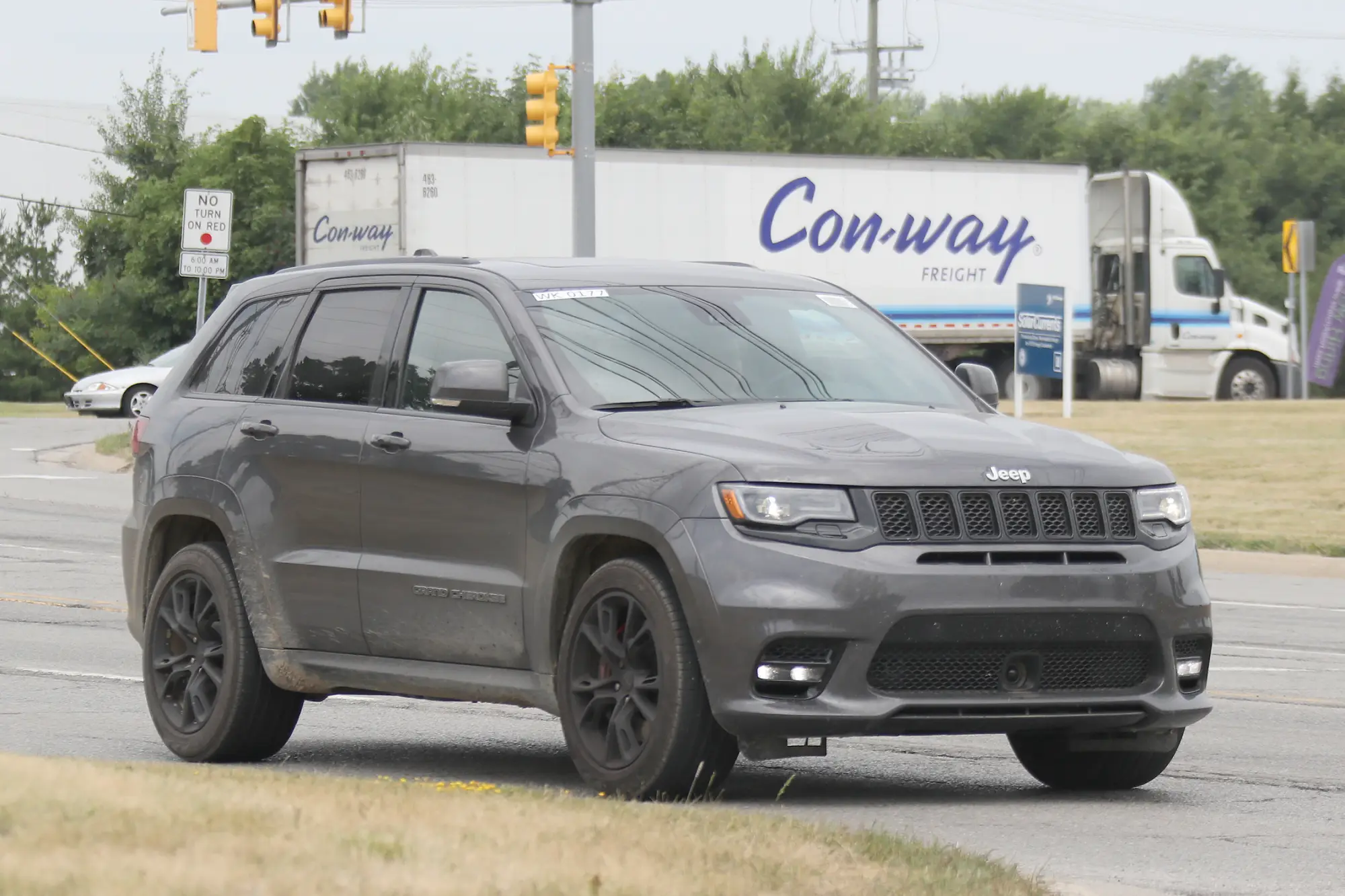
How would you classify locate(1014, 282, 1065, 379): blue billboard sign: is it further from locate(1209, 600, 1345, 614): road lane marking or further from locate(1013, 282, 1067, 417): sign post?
locate(1209, 600, 1345, 614): road lane marking

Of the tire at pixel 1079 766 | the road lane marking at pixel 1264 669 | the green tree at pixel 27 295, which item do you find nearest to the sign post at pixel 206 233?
the road lane marking at pixel 1264 669

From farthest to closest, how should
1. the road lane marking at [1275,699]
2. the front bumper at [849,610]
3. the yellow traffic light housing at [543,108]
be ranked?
1. the yellow traffic light housing at [543,108]
2. the road lane marking at [1275,699]
3. the front bumper at [849,610]

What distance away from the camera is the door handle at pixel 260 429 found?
8.78 metres

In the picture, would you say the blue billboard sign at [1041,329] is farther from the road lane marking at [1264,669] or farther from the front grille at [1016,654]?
the front grille at [1016,654]

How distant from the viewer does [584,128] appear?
27.3 metres

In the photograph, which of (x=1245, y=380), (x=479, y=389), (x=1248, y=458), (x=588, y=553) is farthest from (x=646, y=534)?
(x=1245, y=380)

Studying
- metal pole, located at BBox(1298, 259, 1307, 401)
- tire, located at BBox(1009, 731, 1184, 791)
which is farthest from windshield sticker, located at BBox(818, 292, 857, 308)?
metal pole, located at BBox(1298, 259, 1307, 401)

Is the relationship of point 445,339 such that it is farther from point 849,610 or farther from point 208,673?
point 849,610

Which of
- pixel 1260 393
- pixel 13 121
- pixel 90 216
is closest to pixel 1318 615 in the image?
pixel 1260 393

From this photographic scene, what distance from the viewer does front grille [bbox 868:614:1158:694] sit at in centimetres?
716

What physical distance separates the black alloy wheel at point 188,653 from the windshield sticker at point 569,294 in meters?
1.76

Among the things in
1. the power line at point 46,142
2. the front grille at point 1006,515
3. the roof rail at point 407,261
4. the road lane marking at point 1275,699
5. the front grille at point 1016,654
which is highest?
the power line at point 46,142

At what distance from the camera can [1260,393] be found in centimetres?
4166

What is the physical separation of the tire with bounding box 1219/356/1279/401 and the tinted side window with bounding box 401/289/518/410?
1362 inches
